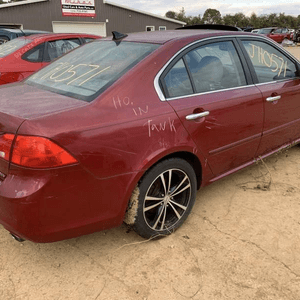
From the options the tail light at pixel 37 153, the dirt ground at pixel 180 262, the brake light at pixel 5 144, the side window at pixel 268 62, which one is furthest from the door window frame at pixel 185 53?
the dirt ground at pixel 180 262

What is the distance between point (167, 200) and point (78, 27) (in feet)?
76.8

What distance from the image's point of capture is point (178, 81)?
8.05 feet

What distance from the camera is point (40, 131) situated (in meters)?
1.78

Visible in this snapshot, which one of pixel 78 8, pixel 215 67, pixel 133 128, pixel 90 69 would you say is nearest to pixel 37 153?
pixel 133 128

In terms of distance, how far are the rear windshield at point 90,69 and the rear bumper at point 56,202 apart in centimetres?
56

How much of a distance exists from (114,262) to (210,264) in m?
0.70

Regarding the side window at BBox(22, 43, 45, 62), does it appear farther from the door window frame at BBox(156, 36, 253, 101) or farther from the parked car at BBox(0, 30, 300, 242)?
the door window frame at BBox(156, 36, 253, 101)

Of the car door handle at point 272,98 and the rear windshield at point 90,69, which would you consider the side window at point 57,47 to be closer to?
the rear windshield at point 90,69

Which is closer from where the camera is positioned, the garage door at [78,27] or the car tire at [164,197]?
the car tire at [164,197]

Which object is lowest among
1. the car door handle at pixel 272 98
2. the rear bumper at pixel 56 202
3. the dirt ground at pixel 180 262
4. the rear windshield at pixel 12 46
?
the dirt ground at pixel 180 262

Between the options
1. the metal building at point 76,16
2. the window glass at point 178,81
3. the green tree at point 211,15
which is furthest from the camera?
the green tree at point 211,15

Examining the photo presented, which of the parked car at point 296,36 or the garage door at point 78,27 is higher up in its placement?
the garage door at point 78,27

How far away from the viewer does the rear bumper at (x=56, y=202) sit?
1.82 meters

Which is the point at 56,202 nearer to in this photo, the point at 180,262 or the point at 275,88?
the point at 180,262
